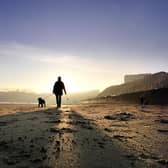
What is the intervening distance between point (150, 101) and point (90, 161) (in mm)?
24425

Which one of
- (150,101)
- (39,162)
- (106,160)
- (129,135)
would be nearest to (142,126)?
(129,135)

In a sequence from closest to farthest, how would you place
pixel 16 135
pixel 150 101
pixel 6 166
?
pixel 6 166
pixel 16 135
pixel 150 101

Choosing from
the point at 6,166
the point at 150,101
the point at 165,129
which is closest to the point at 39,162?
the point at 6,166

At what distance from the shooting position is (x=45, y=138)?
286 inches

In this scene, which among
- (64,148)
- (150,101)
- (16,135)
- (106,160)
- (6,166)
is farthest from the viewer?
(150,101)

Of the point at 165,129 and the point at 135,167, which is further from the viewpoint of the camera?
the point at 165,129

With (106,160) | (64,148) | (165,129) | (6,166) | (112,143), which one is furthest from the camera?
(165,129)

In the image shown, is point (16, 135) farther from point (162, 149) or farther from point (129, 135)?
point (162, 149)

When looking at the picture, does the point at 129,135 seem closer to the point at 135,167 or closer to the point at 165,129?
the point at 165,129

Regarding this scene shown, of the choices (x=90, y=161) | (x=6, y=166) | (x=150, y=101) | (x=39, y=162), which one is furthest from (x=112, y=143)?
(x=150, y=101)

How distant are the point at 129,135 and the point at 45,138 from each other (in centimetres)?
215

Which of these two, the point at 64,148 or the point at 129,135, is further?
the point at 129,135

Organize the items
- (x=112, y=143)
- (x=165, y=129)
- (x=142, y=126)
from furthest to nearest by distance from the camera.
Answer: (x=142, y=126) → (x=165, y=129) → (x=112, y=143)

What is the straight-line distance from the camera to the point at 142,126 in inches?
379
